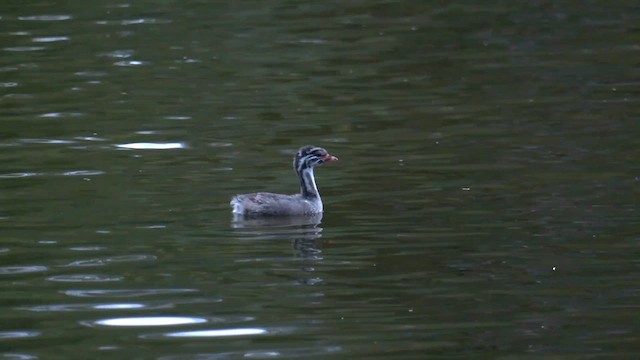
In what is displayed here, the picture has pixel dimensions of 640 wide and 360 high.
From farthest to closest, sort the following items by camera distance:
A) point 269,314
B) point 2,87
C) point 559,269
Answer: point 2,87
point 559,269
point 269,314

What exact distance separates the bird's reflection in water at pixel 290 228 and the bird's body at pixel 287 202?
0.06m

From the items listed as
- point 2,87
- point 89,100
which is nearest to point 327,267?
point 89,100

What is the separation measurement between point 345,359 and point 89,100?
489 inches

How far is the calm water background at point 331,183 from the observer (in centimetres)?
1196

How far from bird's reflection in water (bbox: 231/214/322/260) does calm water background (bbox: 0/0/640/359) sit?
62 mm

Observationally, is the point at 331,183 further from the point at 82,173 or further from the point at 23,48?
the point at 23,48

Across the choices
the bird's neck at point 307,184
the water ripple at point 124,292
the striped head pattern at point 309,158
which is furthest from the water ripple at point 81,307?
the striped head pattern at point 309,158

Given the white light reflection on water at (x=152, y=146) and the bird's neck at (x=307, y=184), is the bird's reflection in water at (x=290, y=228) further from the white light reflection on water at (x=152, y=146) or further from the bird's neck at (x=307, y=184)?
the white light reflection on water at (x=152, y=146)

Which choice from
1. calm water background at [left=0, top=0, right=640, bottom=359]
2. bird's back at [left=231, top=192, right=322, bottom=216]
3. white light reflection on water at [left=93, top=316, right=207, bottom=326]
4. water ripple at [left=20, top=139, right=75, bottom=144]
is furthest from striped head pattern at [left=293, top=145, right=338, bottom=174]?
white light reflection on water at [left=93, top=316, right=207, bottom=326]

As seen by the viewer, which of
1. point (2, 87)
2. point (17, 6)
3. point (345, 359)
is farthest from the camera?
point (17, 6)

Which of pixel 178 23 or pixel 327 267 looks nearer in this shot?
pixel 327 267

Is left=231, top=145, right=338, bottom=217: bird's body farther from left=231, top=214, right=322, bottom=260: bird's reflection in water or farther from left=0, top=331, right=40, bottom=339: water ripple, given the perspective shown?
left=0, top=331, right=40, bottom=339: water ripple

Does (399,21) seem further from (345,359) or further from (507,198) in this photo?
(345,359)

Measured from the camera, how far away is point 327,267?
1381 cm
